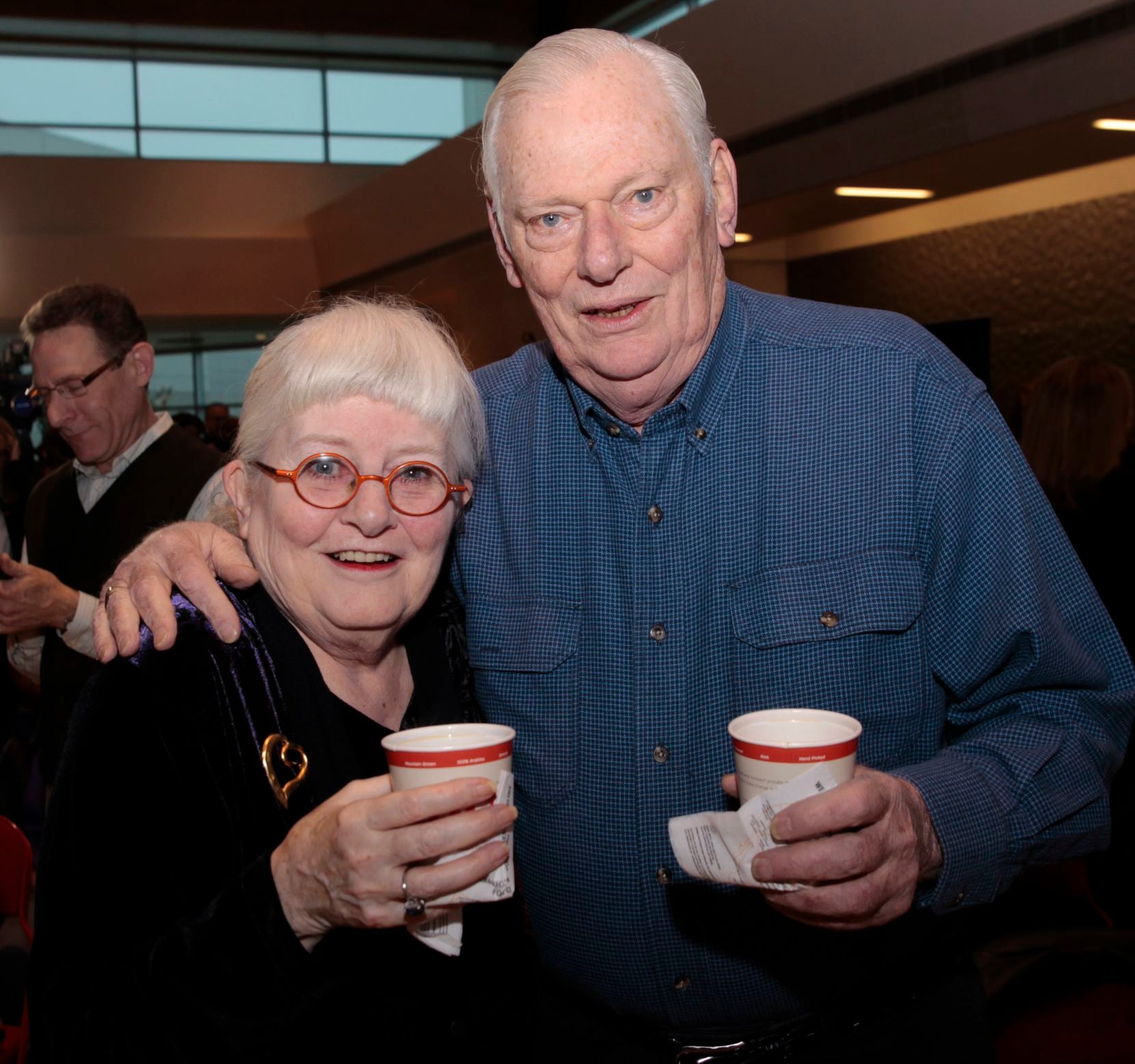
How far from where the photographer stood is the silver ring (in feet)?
3.97

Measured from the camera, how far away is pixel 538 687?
1817 millimetres

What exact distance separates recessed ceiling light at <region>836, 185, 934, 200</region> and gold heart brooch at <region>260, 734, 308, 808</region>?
5977 mm

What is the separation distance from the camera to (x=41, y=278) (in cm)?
1099

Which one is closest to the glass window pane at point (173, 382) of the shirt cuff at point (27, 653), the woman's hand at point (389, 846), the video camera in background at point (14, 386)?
the video camera in background at point (14, 386)

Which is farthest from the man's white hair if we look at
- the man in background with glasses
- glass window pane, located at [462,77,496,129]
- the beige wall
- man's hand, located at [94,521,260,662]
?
glass window pane, located at [462,77,496,129]

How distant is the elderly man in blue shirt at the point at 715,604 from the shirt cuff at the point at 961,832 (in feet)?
0.17

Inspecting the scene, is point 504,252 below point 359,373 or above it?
above

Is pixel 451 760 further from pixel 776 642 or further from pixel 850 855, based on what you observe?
pixel 776 642

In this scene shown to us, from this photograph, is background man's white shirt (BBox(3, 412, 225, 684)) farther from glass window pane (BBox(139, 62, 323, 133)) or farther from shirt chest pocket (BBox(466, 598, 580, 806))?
glass window pane (BBox(139, 62, 323, 133))

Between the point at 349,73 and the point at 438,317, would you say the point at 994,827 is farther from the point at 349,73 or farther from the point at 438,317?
the point at 349,73

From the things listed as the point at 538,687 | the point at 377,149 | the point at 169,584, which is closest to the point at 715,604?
the point at 538,687

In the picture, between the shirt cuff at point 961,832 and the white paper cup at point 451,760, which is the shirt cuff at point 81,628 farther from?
the shirt cuff at point 961,832

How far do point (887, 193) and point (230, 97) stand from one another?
10.6 m

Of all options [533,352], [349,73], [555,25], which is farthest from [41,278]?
[533,352]
